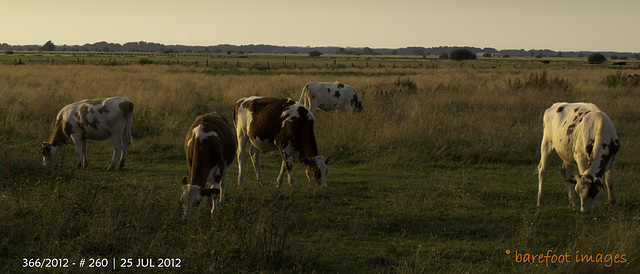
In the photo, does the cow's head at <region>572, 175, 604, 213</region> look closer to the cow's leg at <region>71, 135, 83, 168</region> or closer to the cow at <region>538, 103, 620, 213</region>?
the cow at <region>538, 103, 620, 213</region>

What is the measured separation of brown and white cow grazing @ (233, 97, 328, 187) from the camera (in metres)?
9.58

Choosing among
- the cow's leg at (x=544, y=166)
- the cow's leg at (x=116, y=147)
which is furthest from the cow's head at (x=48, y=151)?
the cow's leg at (x=544, y=166)

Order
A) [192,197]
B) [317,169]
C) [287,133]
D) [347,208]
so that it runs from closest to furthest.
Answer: [192,197] → [347,208] → [317,169] → [287,133]

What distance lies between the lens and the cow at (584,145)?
7.96 meters

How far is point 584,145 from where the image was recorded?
8.28 meters

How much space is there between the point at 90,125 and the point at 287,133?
4.73 metres

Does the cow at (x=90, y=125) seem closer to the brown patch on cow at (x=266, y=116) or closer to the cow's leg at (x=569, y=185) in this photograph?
the brown patch on cow at (x=266, y=116)

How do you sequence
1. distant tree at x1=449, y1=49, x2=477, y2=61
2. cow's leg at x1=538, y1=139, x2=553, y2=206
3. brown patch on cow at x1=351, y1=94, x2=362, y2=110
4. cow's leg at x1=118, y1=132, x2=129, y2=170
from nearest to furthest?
cow's leg at x1=538, y1=139, x2=553, y2=206
cow's leg at x1=118, y1=132, x2=129, y2=170
brown patch on cow at x1=351, y1=94, x2=362, y2=110
distant tree at x1=449, y1=49, x2=477, y2=61

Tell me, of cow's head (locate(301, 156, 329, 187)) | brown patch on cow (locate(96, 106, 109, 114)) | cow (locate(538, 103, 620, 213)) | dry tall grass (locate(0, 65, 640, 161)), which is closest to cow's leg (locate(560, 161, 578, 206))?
cow (locate(538, 103, 620, 213))

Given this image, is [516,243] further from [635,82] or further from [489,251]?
[635,82]

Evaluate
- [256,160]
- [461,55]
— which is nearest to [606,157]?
[256,160]

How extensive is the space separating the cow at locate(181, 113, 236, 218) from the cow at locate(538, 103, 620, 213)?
16.7 ft

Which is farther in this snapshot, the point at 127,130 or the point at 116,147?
the point at 127,130

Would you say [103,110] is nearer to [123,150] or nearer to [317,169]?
[123,150]
